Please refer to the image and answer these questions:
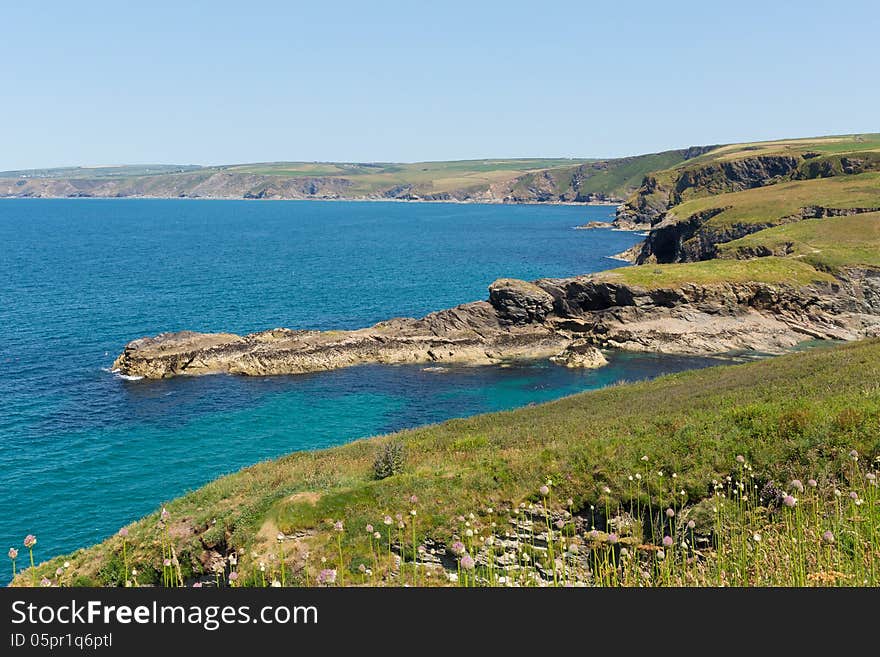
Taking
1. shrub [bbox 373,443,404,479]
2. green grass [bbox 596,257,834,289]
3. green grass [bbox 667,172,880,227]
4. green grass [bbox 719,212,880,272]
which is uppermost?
green grass [bbox 667,172,880,227]

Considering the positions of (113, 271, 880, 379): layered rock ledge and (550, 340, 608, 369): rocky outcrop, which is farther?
(113, 271, 880, 379): layered rock ledge

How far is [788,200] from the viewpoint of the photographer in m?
117

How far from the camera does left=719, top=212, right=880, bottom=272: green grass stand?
267 ft

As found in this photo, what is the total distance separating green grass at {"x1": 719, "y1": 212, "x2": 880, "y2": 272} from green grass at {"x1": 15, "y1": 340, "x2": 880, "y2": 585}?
6645cm

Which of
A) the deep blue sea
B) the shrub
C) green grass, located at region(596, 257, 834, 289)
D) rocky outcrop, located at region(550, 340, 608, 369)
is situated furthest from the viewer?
green grass, located at region(596, 257, 834, 289)

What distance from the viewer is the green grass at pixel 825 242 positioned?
81.2 metres

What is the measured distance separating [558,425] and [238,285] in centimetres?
9545

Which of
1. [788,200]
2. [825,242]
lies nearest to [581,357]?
[825,242]

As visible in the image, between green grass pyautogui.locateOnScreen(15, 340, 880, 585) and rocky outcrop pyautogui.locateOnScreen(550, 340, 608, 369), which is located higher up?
green grass pyautogui.locateOnScreen(15, 340, 880, 585)

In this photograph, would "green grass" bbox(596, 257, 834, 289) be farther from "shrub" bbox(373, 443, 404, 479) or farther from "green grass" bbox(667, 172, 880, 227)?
"shrub" bbox(373, 443, 404, 479)

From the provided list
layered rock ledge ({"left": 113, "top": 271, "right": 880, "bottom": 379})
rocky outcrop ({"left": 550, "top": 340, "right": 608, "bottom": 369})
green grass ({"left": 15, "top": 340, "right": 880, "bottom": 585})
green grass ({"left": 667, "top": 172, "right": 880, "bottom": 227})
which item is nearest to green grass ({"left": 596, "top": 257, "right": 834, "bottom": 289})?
layered rock ledge ({"left": 113, "top": 271, "right": 880, "bottom": 379})

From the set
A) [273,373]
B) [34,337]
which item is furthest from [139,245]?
[273,373]

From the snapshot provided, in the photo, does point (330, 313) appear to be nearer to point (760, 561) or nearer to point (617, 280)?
point (617, 280)

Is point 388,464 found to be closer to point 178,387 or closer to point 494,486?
point 494,486
